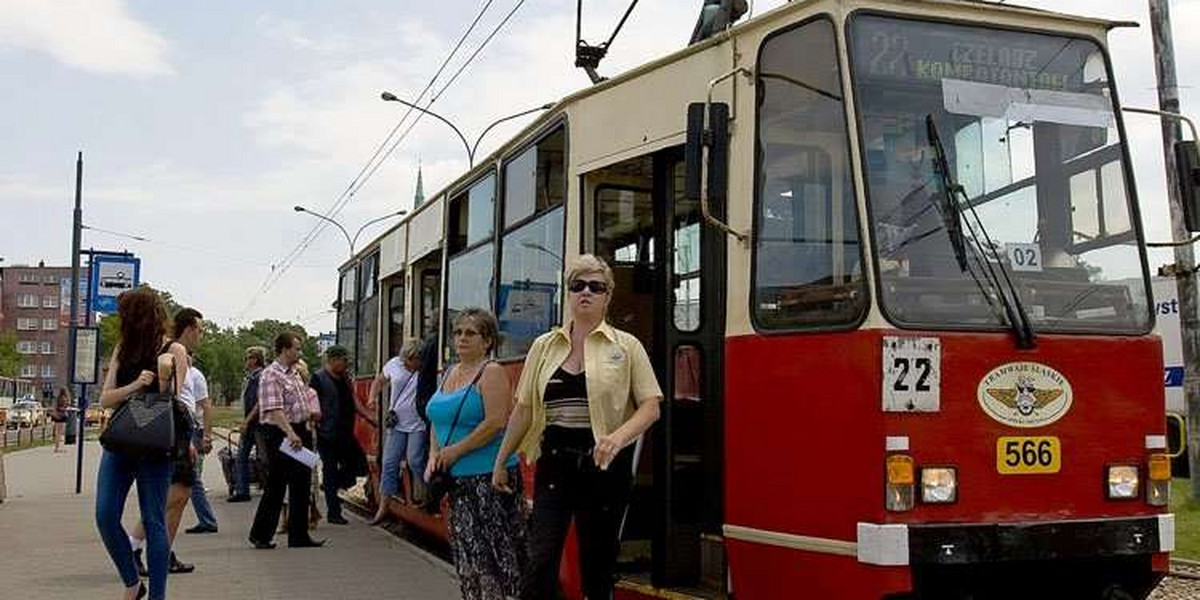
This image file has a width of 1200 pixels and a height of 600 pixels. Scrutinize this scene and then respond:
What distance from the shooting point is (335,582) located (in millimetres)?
9344

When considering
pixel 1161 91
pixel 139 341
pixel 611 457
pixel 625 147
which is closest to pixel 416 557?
pixel 139 341

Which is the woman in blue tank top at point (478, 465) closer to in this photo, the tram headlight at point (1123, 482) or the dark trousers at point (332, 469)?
the tram headlight at point (1123, 482)

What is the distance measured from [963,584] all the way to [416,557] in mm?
5925

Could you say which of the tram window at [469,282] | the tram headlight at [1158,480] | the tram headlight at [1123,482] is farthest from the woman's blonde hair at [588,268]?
the tram window at [469,282]

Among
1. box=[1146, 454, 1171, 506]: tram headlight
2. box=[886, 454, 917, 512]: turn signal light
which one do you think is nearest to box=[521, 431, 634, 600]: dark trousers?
box=[886, 454, 917, 512]: turn signal light

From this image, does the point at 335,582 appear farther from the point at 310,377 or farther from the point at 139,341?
the point at 310,377

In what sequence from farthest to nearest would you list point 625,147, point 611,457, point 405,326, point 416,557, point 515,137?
point 405,326, point 416,557, point 515,137, point 625,147, point 611,457

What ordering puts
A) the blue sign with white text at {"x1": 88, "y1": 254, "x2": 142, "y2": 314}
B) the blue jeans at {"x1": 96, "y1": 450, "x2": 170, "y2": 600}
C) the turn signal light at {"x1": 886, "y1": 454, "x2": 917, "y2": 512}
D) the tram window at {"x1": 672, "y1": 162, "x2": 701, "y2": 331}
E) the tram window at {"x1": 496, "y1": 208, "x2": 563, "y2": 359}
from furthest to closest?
1. the blue sign with white text at {"x1": 88, "y1": 254, "x2": 142, "y2": 314}
2. the tram window at {"x1": 496, "y1": 208, "x2": 563, "y2": 359}
3. the blue jeans at {"x1": 96, "y1": 450, "x2": 170, "y2": 600}
4. the tram window at {"x1": 672, "y1": 162, "x2": 701, "y2": 331}
5. the turn signal light at {"x1": 886, "y1": 454, "x2": 917, "y2": 512}

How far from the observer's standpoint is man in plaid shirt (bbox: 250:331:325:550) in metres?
10.9

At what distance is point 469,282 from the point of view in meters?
9.77

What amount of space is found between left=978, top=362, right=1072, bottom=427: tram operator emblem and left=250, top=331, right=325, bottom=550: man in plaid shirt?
6585mm

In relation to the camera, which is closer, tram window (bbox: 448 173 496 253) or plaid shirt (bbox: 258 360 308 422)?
tram window (bbox: 448 173 496 253)

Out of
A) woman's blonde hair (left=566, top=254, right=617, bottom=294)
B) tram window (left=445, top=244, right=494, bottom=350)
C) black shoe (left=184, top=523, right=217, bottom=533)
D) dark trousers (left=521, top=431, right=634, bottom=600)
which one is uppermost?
tram window (left=445, top=244, right=494, bottom=350)

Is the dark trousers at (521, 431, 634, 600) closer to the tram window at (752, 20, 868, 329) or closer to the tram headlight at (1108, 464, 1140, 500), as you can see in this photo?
the tram window at (752, 20, 868, 329)
